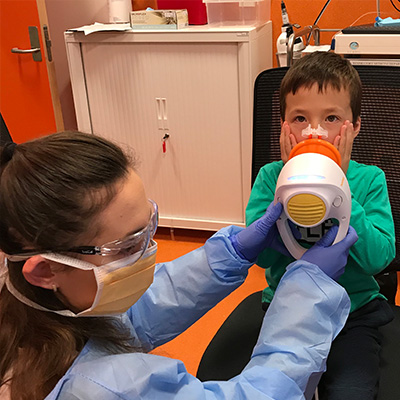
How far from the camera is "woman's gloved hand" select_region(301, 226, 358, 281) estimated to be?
3.32 ft

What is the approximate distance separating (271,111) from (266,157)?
4.8 inches

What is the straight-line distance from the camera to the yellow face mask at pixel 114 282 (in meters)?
0.88

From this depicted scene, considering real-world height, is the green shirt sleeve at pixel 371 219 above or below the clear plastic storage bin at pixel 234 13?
below

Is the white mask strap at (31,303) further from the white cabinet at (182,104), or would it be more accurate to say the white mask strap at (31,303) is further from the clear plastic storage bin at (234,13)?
the clear plastic storage bin at (234,13)

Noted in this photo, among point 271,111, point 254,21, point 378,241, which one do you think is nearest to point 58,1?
point 254,21

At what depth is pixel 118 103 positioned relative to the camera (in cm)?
265

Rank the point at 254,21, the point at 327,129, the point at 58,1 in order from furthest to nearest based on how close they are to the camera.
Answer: the point at 58,1
the point at 254,21
the point at 327,129

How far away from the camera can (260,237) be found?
3.58 ft

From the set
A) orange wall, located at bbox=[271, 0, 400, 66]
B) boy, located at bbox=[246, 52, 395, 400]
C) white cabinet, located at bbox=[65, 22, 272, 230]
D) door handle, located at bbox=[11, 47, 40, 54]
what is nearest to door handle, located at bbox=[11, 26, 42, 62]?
door handle, located at bbox=[11, 47, 40, 54]

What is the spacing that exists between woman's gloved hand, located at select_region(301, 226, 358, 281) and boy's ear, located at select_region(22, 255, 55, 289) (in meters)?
0.48

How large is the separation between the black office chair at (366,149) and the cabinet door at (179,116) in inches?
41.7

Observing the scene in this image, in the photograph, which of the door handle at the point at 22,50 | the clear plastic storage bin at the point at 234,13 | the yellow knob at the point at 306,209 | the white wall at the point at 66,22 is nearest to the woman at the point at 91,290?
the yellow knob at the point at 306,209

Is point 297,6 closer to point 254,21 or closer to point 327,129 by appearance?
point 254,21

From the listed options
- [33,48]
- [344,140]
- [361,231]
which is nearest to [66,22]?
[33,48]
